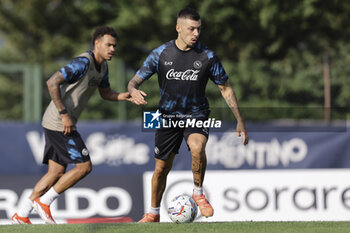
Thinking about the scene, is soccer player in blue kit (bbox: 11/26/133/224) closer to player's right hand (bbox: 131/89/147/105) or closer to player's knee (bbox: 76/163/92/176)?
player's knee (bbox: 76/163/92/176)

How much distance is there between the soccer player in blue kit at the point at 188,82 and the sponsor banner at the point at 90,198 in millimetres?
3456

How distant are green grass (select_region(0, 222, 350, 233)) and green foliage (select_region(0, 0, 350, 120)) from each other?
8562 mm

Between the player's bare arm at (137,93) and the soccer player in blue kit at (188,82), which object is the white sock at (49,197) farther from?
the player's bare arm at (137,93)

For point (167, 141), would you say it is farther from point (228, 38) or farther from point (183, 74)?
point (228, 38)

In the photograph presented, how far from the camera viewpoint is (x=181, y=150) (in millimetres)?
11977

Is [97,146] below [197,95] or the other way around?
below

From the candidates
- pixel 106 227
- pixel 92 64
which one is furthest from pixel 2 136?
pixel 106 227

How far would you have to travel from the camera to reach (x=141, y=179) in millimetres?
10984

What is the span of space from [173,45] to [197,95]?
2.04 ft

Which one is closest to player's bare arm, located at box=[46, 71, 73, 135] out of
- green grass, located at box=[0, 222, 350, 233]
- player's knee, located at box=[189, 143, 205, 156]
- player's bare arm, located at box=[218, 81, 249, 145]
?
green grass, located at box=[0, 222, 350, 233]

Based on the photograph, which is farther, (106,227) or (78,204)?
(78,204)

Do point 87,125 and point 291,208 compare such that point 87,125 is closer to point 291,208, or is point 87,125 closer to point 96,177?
point 96,177

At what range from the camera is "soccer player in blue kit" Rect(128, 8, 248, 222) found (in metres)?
7.26

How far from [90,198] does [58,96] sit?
369cm
